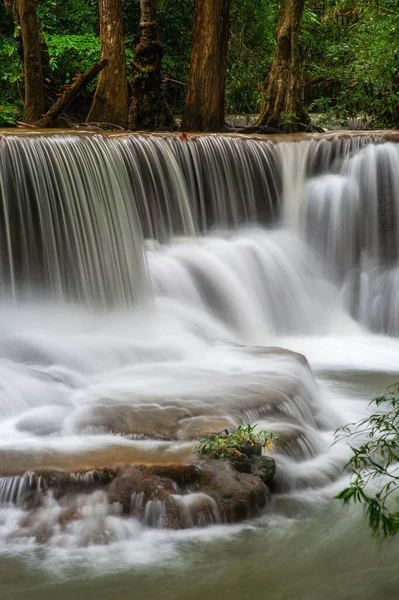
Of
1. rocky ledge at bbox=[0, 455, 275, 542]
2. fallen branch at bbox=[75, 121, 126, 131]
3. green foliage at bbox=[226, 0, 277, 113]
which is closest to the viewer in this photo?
rocky ledge at bbox=[0, 455, 275, 542]

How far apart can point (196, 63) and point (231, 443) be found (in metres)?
9.47

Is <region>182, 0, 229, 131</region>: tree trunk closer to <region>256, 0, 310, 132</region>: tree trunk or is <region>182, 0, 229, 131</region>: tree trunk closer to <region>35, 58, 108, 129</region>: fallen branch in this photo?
<region>256, 0, 310, 132</region>: tree trunk

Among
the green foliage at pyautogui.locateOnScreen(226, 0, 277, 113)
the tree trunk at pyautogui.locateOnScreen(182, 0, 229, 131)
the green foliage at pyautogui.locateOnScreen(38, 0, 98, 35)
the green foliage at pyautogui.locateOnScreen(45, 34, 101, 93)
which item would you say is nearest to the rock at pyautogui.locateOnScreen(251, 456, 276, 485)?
the tree trunk at pyautogui.locateOnScreen(182, 0, 229, 131)

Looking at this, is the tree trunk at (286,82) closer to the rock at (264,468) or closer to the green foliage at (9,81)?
the green foliage at (9,81)

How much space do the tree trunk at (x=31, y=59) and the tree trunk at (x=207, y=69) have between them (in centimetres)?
229

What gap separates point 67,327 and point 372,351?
11.0ft

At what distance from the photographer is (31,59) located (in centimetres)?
1366

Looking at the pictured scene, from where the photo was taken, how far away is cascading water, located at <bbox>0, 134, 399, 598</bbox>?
212 inches

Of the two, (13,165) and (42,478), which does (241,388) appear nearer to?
(42,478)

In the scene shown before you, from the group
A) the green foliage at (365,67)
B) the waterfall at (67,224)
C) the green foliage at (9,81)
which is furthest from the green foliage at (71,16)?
the waterfall at (67,224)

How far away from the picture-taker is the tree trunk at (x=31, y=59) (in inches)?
527

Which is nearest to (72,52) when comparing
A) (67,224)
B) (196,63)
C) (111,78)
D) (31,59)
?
(111,78)

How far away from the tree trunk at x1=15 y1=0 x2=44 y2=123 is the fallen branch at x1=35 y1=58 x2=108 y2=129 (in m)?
0.57

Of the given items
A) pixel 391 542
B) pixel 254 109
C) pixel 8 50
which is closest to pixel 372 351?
pixel 391 542
